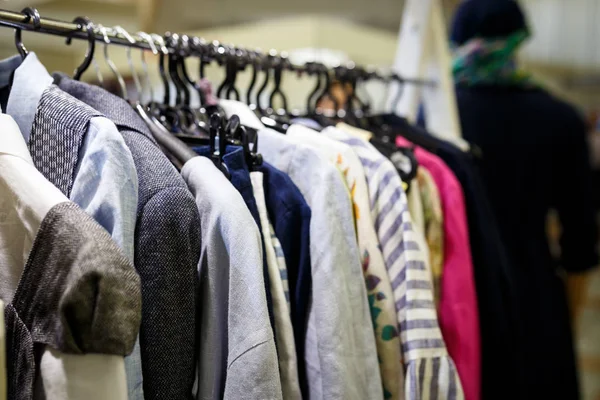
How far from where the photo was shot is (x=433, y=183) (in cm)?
86

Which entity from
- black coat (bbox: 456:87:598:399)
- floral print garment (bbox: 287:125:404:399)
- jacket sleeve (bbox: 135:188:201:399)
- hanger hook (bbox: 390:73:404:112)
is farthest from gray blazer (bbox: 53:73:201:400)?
black coat (bbox: 456:87:598:399)

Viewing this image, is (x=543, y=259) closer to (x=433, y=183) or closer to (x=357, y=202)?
(x=433, y=183)

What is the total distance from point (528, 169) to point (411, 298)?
0.74 m

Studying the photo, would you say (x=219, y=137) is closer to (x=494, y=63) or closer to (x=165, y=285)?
(x=165, y=285)

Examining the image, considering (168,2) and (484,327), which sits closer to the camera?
(484,327)

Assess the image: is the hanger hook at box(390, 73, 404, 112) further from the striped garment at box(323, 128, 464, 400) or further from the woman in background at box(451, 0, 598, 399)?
the striped garment at box(323, 128, 464, 400)

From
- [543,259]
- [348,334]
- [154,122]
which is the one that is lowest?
[348,334]

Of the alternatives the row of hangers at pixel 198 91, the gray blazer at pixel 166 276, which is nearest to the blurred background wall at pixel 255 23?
the row of hangers at pixel 198 91

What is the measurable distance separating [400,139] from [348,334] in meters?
0.45

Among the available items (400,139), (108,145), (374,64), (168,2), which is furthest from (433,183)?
(374,64)

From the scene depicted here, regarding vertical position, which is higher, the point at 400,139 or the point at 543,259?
the point at 400,139

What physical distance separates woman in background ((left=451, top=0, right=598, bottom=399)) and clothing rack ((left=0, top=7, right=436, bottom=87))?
404 millimetres

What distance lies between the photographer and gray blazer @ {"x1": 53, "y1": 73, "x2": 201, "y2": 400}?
51 cm

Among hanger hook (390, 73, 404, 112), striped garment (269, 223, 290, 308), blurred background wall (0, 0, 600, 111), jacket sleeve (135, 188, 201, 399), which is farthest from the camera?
blurred background wall (0, 0, 600, 111)
